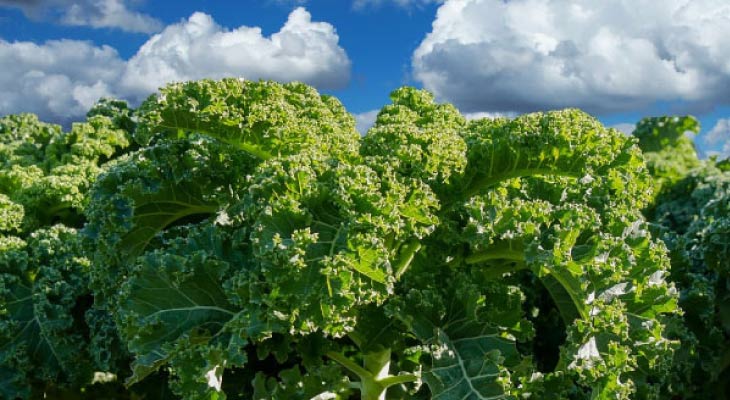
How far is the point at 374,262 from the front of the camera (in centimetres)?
455

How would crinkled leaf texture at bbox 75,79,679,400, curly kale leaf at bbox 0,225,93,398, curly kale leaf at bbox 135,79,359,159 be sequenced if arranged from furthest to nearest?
curly kale leaf at bbox 0,225,93,398 < curly kale leaf at bbox 135,79,359,159 < crinkled leaf texture at bbox 75,79,679,400

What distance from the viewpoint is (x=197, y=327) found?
495 cm

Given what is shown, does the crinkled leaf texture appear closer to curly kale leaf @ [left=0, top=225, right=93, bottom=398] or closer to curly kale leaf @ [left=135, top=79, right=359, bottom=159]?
curly kale leaf @ [left=135, top=79, right=359, bottom=159]

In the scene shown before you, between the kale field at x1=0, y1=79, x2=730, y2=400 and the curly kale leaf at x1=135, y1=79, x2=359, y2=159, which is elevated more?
the curly kale leaf at x1=135, y1=79, x2=359, y2=159

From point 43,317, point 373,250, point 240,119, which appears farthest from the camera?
point 43,317

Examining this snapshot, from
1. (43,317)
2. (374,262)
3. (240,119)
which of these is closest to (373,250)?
(374,262)

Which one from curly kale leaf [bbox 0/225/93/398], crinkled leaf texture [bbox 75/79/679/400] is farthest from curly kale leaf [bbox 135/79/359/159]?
curly kale leaf [bbox 0/225/93/398]

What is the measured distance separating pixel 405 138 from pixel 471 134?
2.34ft

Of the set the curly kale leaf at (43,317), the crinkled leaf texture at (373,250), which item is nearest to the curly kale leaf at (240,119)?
the crinkled leaf texture at (373,250)

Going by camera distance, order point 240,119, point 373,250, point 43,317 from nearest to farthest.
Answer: point 373,250 → point 240,119 → point 43,317

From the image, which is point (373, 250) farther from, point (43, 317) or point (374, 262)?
point (43, 317)

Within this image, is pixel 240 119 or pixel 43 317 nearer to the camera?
pixel 240 119

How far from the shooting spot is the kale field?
4656 mm

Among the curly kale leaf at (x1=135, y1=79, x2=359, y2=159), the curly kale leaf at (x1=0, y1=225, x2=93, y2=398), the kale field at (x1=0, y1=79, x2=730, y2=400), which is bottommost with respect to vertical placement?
the curly kale leaf at (x1=0, y1=225, x2=93, y2=398)
